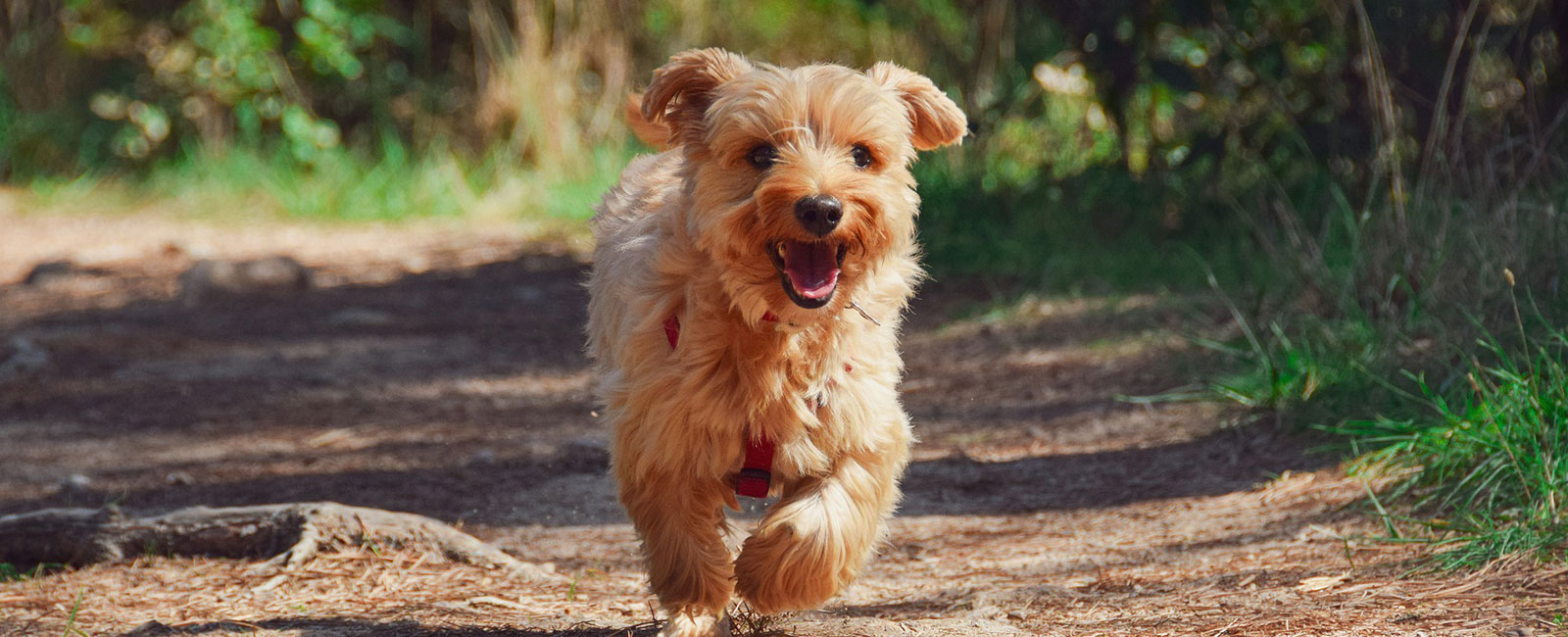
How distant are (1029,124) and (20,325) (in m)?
6.02

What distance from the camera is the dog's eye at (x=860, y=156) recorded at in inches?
132

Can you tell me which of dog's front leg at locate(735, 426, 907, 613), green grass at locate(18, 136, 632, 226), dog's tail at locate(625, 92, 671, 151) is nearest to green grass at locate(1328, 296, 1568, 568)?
dog's front leg at locate(735, 426, 907, 613)

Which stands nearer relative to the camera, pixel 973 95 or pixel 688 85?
pixel 688 85

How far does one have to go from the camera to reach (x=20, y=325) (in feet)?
26.1

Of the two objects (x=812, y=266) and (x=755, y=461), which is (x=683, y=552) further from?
(x=812, y=266)

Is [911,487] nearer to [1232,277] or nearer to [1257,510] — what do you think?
[1257,510]

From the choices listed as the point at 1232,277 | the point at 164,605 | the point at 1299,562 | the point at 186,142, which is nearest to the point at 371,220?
the point at 186,142

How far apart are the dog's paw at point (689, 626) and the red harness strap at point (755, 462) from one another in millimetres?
319

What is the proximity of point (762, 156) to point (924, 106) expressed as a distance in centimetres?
59

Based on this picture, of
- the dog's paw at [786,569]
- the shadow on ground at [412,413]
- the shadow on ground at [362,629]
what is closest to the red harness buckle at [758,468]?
the dog's paw at [786,569]

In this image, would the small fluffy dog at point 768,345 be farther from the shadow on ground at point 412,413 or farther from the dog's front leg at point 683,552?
the shadow on ground at point 412,413

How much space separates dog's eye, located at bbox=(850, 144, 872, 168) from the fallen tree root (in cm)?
152

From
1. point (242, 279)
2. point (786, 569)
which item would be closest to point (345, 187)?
point (242, 279)

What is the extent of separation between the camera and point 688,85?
355 centimetres
